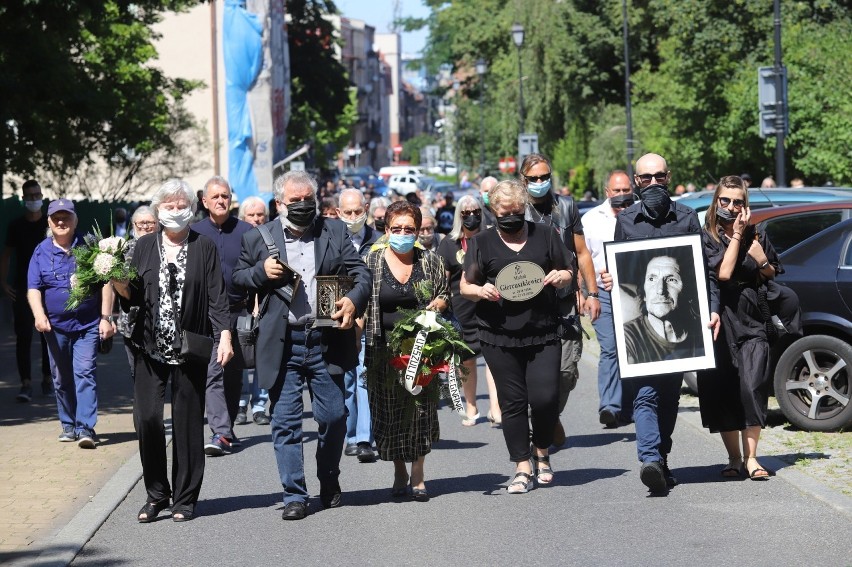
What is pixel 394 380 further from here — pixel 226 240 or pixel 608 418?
pixel 608 418

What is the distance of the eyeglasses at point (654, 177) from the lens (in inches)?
341

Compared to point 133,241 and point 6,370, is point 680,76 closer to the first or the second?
point 6,370

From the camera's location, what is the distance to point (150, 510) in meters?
8.06

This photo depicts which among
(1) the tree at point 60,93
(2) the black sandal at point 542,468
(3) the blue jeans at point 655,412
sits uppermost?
(1) the tree at point 60,93

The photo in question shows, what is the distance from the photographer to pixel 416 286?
8.64m

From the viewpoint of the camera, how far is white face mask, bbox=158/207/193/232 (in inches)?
314

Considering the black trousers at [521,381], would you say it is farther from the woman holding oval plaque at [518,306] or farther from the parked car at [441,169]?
the parked car at [441,169]

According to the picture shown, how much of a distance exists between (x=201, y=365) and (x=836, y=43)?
2487cm

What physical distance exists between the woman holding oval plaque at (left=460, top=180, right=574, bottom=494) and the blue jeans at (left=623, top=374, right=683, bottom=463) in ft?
1.69

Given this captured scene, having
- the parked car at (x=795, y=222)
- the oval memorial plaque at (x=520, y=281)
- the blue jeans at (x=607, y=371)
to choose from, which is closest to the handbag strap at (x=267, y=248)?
the oval memorial plaque at (x=520, y=281)

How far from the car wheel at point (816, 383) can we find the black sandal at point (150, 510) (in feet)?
15.9

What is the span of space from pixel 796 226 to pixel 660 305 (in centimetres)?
385

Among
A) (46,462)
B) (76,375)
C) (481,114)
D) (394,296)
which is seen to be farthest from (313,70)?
(394,296)

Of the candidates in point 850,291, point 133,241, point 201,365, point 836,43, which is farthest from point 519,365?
point 836,43
